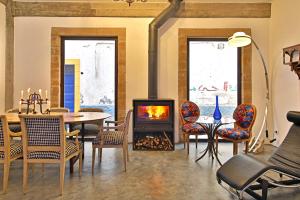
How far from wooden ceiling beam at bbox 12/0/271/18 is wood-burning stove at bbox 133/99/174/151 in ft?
6.55

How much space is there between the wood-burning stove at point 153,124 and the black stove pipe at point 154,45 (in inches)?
16.7

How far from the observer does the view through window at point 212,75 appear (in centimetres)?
628

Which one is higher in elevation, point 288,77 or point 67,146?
point 288,77

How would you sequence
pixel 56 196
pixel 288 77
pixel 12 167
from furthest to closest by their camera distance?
pixel 288 77 < pixel 12 167 < pixel 56 196

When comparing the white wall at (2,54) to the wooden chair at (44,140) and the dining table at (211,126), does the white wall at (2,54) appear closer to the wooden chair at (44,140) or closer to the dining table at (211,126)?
the wooden chair at (44,140)

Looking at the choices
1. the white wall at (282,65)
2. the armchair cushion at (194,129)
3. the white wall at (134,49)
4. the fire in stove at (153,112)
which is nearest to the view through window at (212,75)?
the white wall at (134,49)

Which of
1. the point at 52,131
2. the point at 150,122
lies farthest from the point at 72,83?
the point at 52,131

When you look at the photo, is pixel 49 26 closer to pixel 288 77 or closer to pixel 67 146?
pixel 67 146

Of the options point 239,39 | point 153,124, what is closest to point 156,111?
point 153,124

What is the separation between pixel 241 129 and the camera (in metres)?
4.64

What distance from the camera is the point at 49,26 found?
236 inches

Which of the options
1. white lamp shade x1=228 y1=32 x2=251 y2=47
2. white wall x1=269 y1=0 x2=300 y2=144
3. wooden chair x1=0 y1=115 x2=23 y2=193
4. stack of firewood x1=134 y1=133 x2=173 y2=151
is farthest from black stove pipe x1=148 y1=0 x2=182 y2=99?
wooden chair x1=0 y1=115 x2=23 y2=193

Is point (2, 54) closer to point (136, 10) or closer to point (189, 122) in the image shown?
point (136, 10)

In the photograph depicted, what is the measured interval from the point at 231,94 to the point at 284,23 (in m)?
1.80
